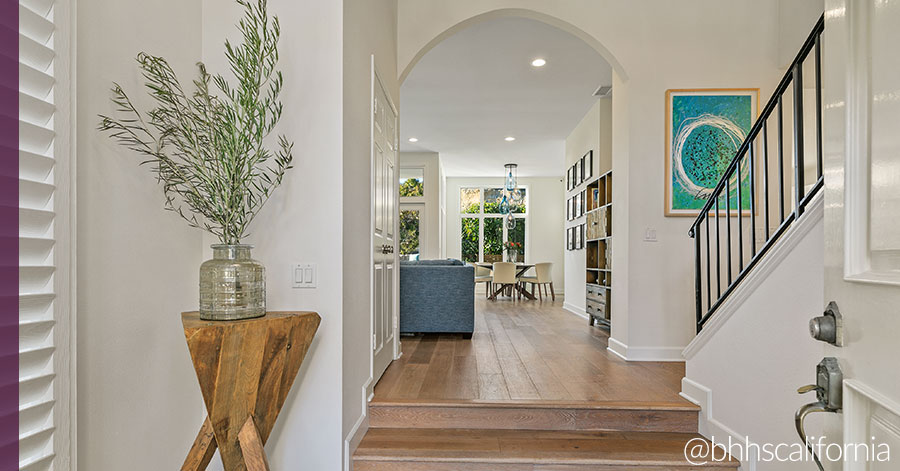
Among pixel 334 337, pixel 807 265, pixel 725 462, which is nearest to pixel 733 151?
pixel 807 265

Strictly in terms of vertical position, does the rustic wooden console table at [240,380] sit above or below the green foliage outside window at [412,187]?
below

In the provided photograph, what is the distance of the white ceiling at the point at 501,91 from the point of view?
4645 mm

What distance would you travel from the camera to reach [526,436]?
2.63 metres

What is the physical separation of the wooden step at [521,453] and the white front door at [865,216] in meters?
1.73

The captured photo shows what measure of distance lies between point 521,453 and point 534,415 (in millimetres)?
344

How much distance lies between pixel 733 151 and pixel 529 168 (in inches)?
282

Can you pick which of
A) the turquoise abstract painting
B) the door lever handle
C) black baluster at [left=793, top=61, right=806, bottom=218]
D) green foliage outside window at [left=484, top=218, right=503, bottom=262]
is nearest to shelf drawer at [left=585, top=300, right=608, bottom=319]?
the turquoise abstract painting

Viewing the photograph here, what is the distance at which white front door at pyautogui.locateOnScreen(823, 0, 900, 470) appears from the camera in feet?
2.15

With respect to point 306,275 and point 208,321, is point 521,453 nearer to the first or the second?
point 306,275

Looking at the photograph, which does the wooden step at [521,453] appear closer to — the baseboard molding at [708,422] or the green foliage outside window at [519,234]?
the baseboard molding at [708,422]

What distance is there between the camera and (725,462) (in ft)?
7.82

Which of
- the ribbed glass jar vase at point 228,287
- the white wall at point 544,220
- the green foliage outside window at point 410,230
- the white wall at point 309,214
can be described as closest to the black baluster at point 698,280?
the white wall at point 309,214

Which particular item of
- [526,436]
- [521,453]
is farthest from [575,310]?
[521,453]

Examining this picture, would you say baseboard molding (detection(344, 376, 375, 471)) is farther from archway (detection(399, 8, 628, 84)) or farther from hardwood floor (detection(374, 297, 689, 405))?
archway (detection(399, 8, 628, 84))
